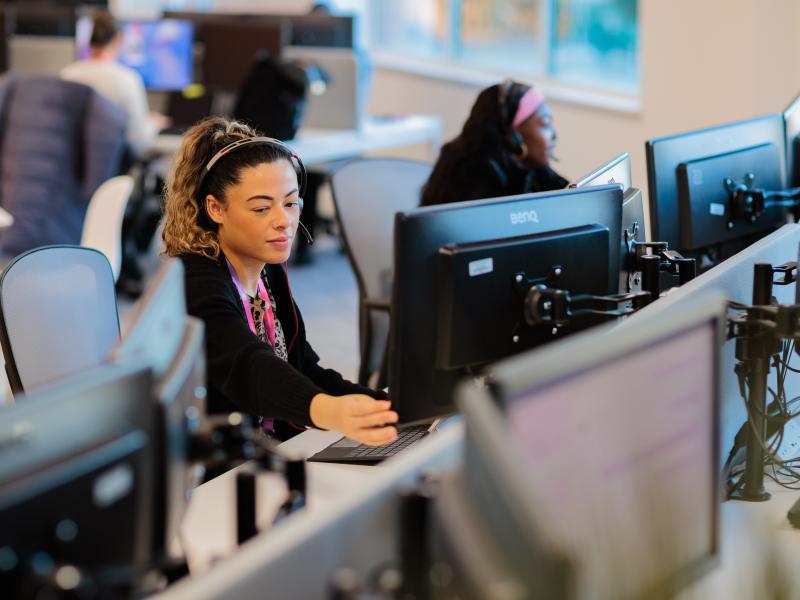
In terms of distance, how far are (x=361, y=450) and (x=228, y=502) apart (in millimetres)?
314

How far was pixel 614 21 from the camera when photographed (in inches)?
235

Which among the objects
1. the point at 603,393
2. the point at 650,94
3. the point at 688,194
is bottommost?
the point at 603,393

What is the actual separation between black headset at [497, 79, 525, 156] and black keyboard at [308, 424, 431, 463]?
1087 millimetres

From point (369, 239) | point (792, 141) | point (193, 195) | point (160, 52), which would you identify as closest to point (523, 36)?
point (160, 52)

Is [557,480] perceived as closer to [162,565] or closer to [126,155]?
[162,565]

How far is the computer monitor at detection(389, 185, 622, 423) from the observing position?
1.50 m

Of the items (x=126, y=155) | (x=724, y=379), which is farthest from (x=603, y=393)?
(x=126, y=155)

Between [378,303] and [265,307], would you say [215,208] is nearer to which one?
[265,307]

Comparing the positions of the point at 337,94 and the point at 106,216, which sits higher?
the point at 337,94

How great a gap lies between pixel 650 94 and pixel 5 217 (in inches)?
115

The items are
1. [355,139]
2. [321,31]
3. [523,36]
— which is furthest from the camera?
[523,36]

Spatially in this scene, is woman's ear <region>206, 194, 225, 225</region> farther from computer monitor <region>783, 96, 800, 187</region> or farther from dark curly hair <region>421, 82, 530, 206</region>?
computer monitor <region>783, 96, 800, 187</region>

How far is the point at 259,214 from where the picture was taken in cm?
199

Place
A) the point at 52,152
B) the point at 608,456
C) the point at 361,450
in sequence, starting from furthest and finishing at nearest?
the point at 52,152
the point at 361,450
the point at 608,456
